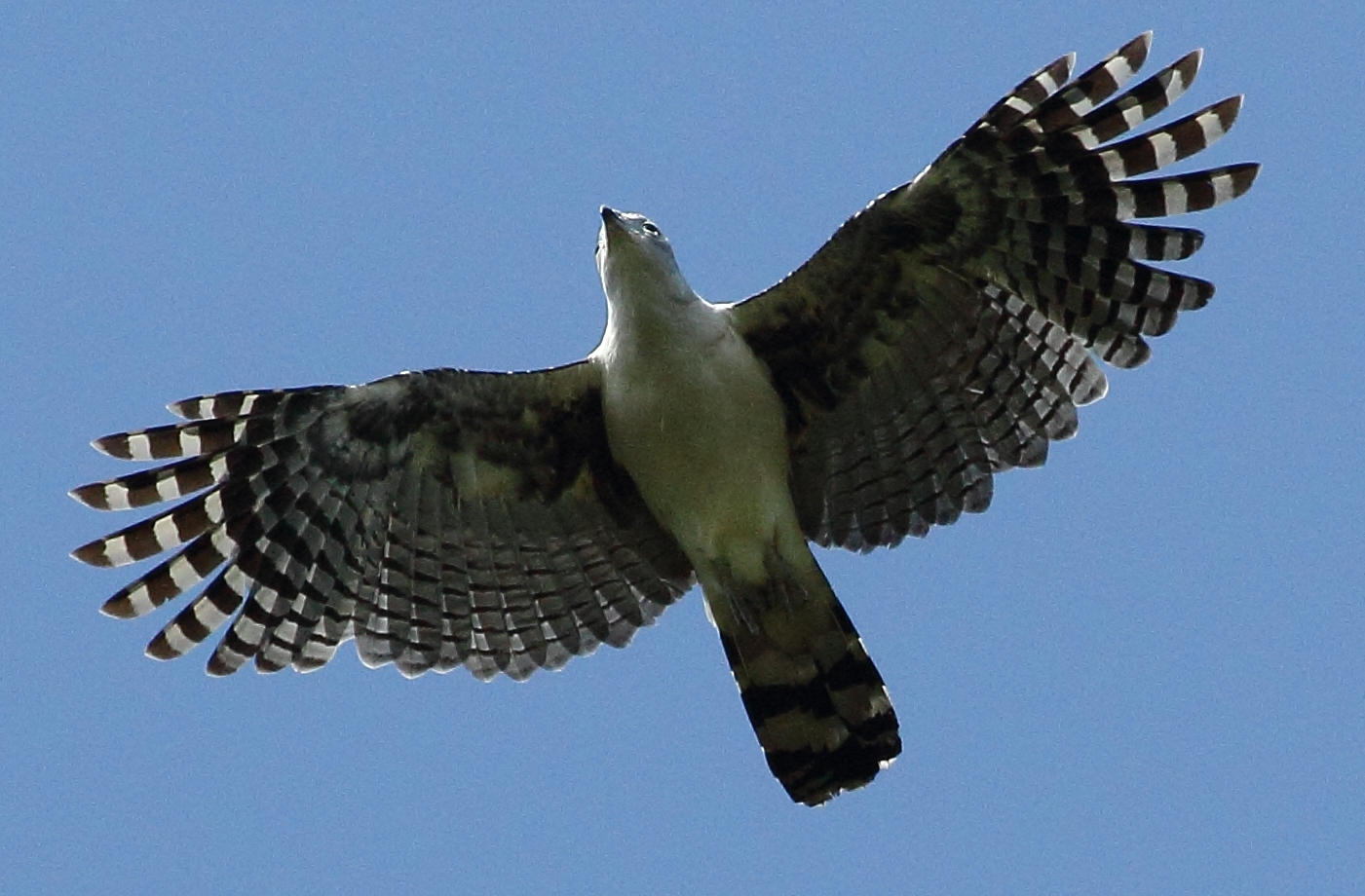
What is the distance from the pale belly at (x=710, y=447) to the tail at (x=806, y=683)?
20 centimetres

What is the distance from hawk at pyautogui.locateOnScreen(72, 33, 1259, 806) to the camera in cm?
1015

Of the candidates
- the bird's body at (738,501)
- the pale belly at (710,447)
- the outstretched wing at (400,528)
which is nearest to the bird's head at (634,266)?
the bird's body at (738,501)

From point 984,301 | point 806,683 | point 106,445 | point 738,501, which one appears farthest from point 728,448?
point 106,445

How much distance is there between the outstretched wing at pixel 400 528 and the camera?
10477mm

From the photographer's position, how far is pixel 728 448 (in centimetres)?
1041

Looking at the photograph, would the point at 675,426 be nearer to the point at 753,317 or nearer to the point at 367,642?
the point at 753,317

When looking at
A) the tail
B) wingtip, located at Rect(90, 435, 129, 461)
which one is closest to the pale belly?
the tail

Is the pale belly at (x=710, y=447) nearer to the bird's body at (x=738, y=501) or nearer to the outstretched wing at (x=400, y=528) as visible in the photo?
the bird's body at (x=738, y=501)

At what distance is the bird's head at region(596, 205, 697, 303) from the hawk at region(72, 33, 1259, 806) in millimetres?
14

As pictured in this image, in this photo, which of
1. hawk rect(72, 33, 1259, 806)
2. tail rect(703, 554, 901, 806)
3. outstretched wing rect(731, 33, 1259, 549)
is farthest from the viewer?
tail rect(703, 554, 901, 806)

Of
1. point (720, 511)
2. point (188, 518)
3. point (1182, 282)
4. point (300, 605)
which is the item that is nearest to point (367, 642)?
point (300, 605)

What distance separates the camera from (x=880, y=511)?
35.4ft

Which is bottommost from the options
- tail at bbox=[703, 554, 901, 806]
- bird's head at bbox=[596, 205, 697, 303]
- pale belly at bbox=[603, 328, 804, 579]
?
tail at bbox=[703, 554, 901, 806]

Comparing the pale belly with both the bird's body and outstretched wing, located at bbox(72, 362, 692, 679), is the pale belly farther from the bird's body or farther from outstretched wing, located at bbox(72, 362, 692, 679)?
outstretched wing, located at bbox(72, 362, 692, 679)
